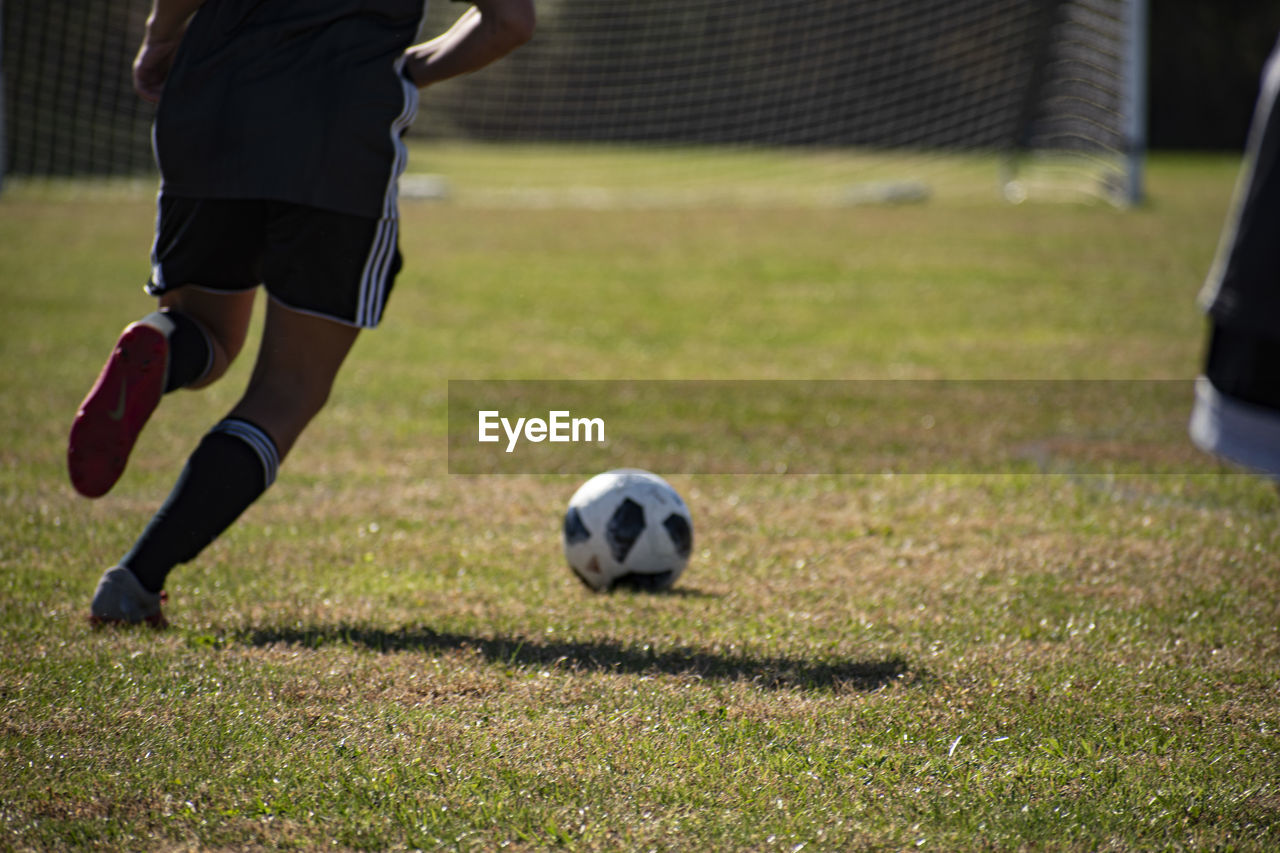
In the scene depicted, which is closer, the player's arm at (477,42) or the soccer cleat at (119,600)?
the soccer cleat at (119,600)

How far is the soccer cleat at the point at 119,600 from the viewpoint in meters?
3.13

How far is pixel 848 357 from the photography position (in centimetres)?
754

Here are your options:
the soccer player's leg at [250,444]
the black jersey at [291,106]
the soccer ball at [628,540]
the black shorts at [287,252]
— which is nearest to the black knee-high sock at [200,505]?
the soccer player's leg at [250,444]

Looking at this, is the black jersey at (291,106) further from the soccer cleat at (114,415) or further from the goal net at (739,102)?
the goal net at (739,102)

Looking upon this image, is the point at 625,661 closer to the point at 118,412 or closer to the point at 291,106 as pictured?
the point at 118,412

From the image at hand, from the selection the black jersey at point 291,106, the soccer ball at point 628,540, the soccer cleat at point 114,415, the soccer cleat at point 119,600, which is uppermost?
the black jersey at point 291,106

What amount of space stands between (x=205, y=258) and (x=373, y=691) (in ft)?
4.08

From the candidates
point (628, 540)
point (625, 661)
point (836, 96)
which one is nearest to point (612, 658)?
point (625, 661)

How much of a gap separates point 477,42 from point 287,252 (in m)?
0.72

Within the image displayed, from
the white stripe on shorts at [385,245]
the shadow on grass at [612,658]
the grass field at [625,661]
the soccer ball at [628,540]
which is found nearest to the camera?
the grass field at [625,661]

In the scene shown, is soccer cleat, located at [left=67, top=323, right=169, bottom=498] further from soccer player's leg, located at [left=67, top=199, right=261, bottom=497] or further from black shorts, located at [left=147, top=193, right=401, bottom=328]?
black shorts, located at [left=147, top=193, right=401, bottom=328]

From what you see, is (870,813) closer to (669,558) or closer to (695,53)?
(669,558)

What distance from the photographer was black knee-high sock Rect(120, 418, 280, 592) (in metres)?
3.13

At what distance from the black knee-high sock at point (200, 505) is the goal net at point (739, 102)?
51.1 feet
